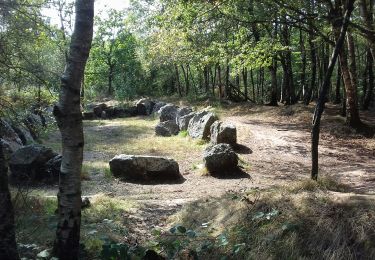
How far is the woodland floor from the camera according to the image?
8703 mm

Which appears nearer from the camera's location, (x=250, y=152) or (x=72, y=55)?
(x=72, y=55)

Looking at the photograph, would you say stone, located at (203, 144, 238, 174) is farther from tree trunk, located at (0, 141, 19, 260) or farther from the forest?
tree trunk, located at (0, 141, 19, 260)

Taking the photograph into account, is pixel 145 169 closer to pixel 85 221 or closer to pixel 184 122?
pixel 85 221

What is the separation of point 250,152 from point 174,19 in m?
5.12

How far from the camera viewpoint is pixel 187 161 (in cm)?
1445

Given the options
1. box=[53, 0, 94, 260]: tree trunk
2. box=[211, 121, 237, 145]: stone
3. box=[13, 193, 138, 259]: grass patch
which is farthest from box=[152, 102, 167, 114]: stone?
box=[53, 0, 94, 260]: tree trunk

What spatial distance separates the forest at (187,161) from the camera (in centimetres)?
440

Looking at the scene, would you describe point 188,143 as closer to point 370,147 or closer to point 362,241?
point 370,147

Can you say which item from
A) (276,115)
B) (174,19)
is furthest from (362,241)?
(276,115)

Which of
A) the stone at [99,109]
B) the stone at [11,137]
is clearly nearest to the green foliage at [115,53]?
the stone at [99,109]

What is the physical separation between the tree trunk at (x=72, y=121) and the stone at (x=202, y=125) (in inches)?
500

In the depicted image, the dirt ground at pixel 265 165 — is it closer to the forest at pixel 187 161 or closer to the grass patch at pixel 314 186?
the forest at pixel 187 161

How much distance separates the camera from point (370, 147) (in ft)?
45.9

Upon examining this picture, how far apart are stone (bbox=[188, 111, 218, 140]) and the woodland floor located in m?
0.42
